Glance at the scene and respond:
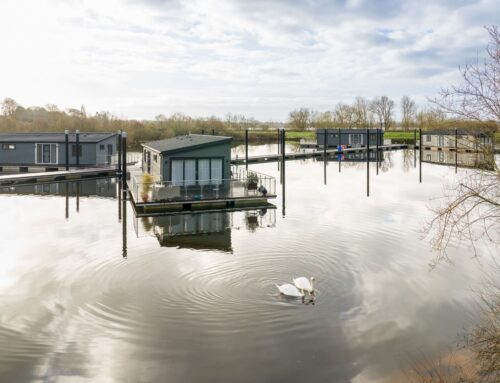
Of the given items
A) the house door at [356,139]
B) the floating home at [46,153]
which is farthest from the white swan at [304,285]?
the house door at [356,139]

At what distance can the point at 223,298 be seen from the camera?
11945 millimetres

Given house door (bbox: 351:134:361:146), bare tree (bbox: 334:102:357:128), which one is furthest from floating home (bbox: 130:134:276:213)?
bare tree (bbox: 334:102:357:128)

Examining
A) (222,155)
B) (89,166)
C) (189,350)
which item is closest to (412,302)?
(189,350)

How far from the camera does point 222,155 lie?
2738cm

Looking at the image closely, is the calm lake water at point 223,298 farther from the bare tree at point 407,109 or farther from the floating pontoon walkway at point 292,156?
the bare tree at point 407,109

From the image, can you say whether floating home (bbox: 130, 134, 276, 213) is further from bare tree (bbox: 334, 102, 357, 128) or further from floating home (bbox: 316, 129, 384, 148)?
bare tree (bbox: 334, 102, 357, 128)

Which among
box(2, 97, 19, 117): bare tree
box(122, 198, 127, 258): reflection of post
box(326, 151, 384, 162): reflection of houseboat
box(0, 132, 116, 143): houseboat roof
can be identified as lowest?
box(122, 198, 127, 258): reflection of post

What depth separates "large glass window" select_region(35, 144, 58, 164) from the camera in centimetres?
4188

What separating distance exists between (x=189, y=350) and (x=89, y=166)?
115ft

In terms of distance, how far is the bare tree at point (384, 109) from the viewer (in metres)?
132

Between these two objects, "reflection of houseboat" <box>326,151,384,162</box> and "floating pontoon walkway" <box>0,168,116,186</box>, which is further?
"reflection of houseboat" <box>326,151,384,162</box>

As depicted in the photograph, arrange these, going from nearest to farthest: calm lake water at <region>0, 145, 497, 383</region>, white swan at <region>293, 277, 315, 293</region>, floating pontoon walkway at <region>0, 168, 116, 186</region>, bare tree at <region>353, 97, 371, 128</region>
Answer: calm lake water at <region>0, 145, 497, 383</region> → white swan at <region>293, 277, 315, 293</region> → floating pontoon walkway at <region>0, 168, 116, 186</region> → bare tree at <region>353, 97, 371, 128</region>

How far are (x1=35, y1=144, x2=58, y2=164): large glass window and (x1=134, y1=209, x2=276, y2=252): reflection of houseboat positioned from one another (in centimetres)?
2334

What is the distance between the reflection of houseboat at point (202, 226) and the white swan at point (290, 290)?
478 centimetres
